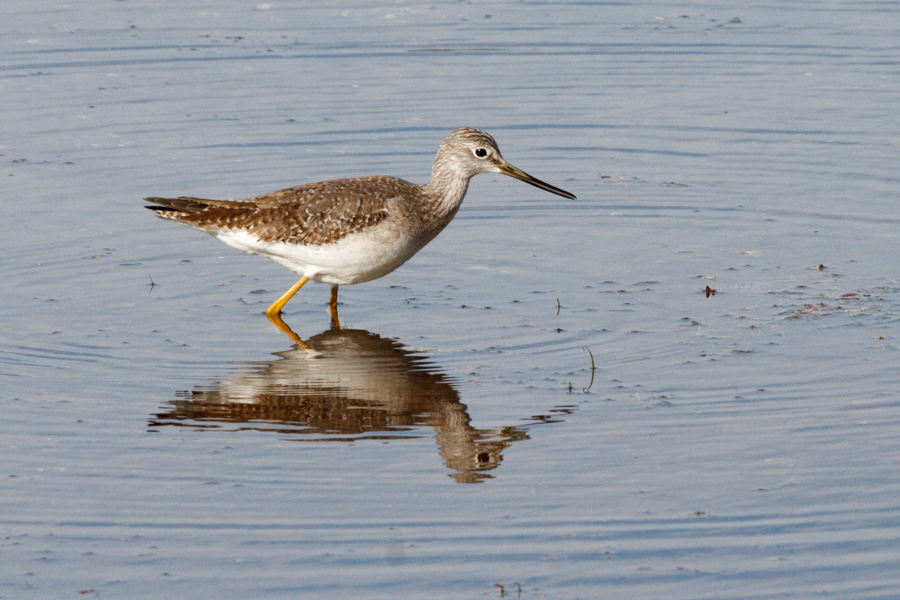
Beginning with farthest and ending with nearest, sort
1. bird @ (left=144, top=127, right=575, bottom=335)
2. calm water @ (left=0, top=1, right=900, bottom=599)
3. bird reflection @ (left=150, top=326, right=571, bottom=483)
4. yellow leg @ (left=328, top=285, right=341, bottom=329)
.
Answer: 1. yellow leg @ (left=328, top=285, right=341, bottom=329)
2. bird @ (left=144, top=127, right=575, bottom=335)
3. bird reflection @ (left=150, top=326, right=571, bottom=483)
4. calm water @ (left=0, top=1, right=900, bottom=599)

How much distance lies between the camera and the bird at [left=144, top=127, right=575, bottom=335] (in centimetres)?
897

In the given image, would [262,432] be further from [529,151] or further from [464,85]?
[464,85]

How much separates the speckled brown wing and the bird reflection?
1.01 m

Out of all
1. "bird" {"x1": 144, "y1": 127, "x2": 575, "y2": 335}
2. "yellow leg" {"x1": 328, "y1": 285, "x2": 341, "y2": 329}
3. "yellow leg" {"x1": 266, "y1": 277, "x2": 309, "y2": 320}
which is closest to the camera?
"bird" {"x1": 144, "y1": 127, "x2": 575, "y2": 335}

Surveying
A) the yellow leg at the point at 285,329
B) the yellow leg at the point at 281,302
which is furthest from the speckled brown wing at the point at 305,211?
the yellow leg at the point at 285,329

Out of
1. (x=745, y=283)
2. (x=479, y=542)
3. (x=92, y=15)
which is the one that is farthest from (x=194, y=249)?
(x=92, y=15)

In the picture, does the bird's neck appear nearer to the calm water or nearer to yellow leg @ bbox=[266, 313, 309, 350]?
the calm water

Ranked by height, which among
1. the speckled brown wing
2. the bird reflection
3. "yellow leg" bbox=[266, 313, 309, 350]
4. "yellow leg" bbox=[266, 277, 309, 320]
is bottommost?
the bird reflection

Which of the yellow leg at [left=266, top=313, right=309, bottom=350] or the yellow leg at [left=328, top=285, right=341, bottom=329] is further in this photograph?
the yellow leg at [left=328, top=285, right=341, bottom=329]

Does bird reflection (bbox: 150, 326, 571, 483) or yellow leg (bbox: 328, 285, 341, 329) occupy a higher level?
yellow leg (bbox: 328, 285, 341, 329)

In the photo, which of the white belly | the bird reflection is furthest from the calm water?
Answer: the white belly

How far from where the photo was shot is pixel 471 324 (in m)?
8.89

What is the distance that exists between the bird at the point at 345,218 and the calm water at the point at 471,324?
47 cm

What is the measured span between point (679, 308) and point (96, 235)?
5165mm
